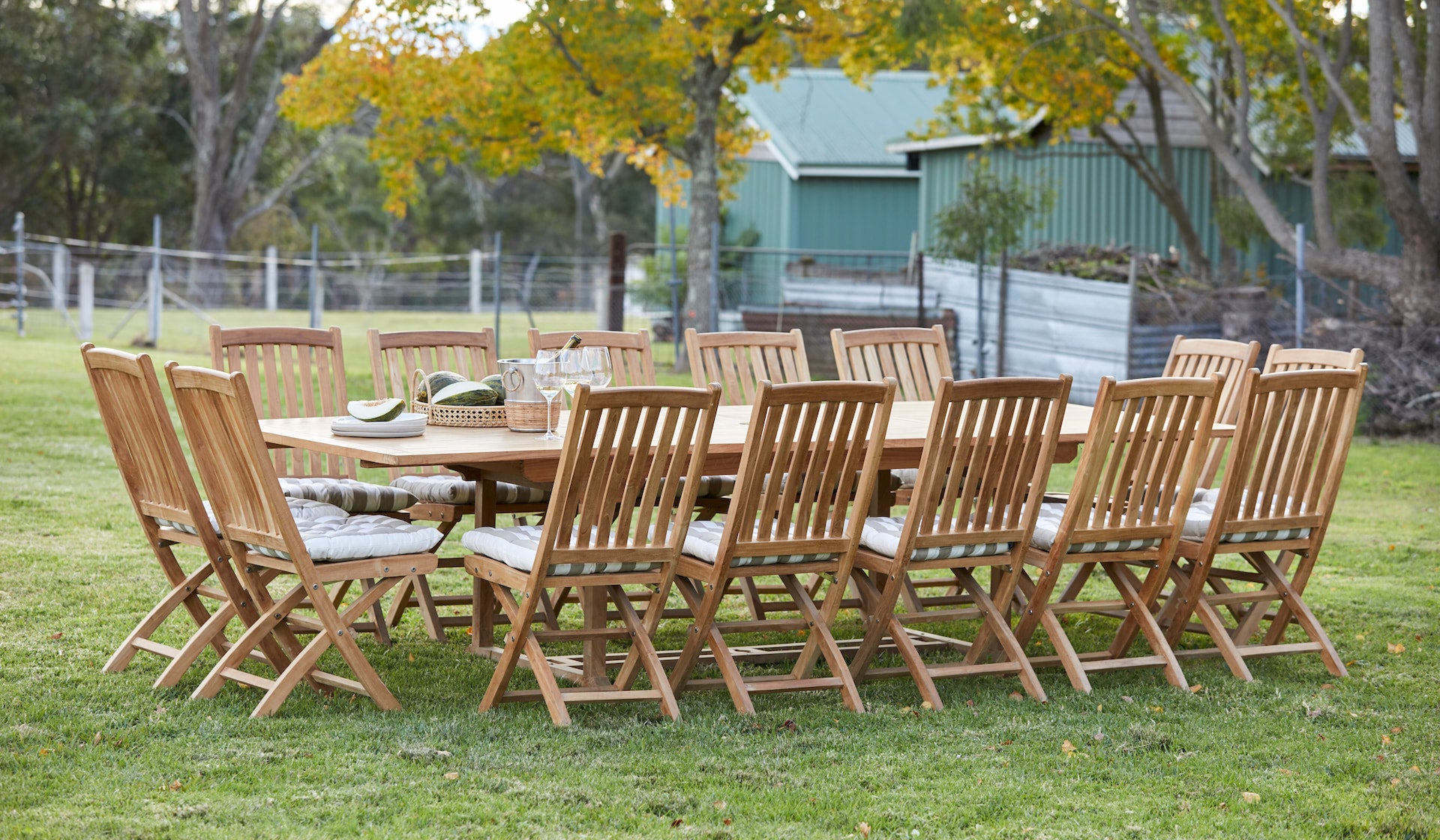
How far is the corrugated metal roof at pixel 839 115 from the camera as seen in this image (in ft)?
73.7

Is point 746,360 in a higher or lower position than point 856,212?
lower

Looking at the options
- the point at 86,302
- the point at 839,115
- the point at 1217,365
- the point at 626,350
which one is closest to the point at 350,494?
the point at 626,350

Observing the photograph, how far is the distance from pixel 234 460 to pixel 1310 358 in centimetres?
401

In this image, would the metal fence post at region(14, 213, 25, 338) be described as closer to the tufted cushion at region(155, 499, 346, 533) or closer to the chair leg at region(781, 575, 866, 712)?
the tufted cushion at region(155, 499, 346, 533)

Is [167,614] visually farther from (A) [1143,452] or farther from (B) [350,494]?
(A) [1143,452]

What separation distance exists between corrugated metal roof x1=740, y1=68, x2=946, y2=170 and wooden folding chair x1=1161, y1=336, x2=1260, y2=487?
51.1 ft

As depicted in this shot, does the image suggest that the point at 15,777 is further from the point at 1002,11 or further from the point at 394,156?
the point at 394,156

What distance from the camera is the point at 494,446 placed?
14.9 ft

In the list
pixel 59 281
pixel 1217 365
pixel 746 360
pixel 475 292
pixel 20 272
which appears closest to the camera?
pixel 1217 365

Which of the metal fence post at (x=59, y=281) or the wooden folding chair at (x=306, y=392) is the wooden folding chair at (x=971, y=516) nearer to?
the wooden folding chair at (x=306, y=392)

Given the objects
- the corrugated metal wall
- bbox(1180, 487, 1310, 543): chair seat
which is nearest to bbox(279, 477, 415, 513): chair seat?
bbox(1180, 487, 1310, 543): chair seat

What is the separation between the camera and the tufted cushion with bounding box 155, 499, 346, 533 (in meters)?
4.70

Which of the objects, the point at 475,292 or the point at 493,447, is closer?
the point at 493,447

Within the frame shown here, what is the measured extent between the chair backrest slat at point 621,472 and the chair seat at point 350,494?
1.24 meters
